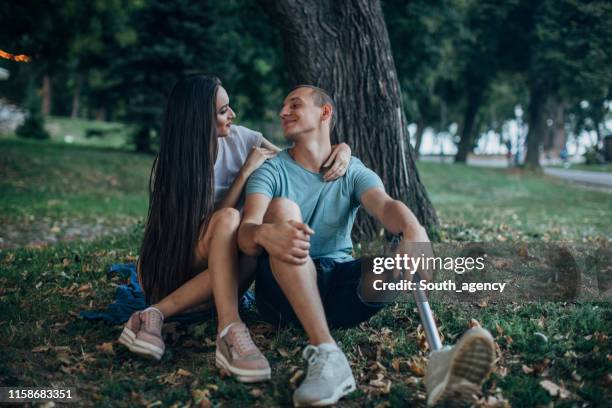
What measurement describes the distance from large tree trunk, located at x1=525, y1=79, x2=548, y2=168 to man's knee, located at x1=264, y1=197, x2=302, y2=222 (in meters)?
24.6

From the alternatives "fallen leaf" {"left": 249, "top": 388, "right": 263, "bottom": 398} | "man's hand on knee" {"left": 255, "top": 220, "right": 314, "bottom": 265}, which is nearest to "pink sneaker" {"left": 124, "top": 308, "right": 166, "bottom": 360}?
"fallen leaf" {"left": 249, "top": 388, "right": 263, "bottom": 398}

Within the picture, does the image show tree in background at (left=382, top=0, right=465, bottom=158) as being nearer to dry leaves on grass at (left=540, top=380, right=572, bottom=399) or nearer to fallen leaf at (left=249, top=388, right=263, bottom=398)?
dry leaves on grass at (left=540, top=380, right=572, bottom=399)

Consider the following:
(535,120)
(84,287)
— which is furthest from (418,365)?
(535,120)

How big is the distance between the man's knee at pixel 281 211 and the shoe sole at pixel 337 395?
A: 2.82ft

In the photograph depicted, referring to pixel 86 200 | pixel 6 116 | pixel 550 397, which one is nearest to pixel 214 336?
pixel 550 397

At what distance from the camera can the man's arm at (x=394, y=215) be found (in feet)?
9.81

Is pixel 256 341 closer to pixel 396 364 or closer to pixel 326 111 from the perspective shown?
pixel 396 364

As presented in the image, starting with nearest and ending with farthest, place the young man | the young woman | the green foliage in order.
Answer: the young man → the young woman → the green foliage

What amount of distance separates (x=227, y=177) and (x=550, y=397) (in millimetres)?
2337

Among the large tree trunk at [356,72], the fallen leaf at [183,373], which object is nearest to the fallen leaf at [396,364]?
the fallen leaf at [183,373]

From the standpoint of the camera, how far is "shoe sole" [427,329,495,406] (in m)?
2.50

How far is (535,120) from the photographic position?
25500mm

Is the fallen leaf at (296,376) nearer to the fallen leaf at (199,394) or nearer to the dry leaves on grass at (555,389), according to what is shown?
the fallen leaf at (199,394)

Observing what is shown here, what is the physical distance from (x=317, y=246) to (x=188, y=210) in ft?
2.64
